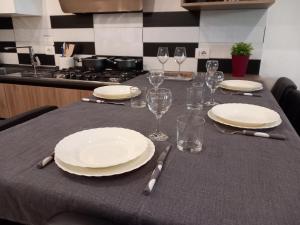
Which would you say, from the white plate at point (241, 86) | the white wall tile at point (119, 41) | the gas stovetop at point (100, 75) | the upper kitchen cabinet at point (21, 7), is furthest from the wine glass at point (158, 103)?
the upper kitchen cabinet at point (21, 7)

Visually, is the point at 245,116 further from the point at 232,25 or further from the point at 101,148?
the point at 232,25

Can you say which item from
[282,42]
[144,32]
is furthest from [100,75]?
[282,42]

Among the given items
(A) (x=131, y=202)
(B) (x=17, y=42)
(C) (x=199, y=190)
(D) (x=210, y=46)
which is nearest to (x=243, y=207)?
(C) (x=199, y=190)

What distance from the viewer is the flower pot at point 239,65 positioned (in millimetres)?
1835

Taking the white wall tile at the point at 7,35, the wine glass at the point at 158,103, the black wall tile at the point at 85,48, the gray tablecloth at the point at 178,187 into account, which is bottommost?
the gray tablecloth at the point at 178,187

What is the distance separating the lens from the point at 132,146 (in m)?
0.73

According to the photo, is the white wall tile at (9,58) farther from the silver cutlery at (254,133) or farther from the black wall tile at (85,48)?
the silver cutlery at (254,133)

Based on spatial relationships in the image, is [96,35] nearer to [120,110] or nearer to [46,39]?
[46,39]

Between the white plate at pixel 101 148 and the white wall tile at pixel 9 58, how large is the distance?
2.38m

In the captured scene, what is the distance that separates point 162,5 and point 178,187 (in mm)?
1855

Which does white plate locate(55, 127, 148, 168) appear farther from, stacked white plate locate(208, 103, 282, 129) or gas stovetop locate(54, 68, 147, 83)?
gas stovetop locate(54, 68, 147, 83)

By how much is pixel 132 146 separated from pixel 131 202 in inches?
8.8

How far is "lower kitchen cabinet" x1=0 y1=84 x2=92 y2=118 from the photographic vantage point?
197cm

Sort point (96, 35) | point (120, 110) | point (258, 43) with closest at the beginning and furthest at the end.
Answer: point (120, 110)
point (258, 43)
point (96, 35)
